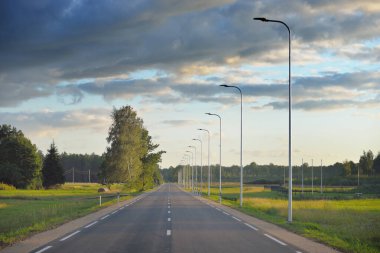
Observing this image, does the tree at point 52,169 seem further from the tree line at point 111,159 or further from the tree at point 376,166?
the tree at point 376,166

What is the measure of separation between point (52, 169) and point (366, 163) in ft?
393

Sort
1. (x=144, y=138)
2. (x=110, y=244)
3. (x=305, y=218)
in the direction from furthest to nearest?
(x=144, y=138) < (x=305, y=218) < (x=110, y=244)

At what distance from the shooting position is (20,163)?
11312 centimetres

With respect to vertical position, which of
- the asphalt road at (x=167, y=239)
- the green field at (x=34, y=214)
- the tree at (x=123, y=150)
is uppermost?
the tree at (x=123, y=150)

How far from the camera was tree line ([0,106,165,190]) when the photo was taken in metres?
83.9

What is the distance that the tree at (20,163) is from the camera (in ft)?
355

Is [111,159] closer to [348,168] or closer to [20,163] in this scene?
[20,163]

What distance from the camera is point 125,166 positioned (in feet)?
275

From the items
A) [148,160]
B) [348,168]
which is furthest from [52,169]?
[348,168]

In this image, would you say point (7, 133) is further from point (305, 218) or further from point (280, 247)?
point (280, 247)

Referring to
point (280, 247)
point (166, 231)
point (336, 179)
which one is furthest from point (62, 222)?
point (336, 179)

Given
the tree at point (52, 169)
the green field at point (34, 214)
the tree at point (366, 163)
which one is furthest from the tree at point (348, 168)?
the green field at point (34, 214)

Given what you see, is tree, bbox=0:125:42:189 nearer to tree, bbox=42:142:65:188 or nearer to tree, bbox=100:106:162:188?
tree, bbox=42:142:65:188

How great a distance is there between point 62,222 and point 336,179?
494ft
